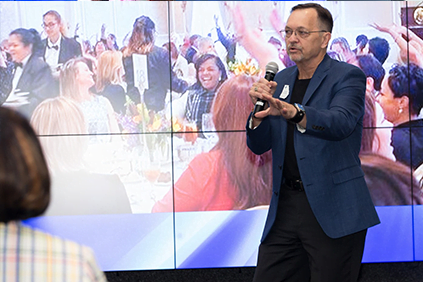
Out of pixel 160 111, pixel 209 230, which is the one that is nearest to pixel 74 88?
pixel 160 111

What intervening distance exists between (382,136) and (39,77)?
6.95ft

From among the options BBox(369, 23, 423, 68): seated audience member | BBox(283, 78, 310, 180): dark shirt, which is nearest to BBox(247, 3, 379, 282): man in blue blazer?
BBox(283, 78, 310, 180): dark shirt

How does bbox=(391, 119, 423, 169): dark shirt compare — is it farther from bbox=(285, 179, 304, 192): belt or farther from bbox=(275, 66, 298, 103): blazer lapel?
bbox=(285, 179, 304, 192): belt

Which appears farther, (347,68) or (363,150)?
(363,150)

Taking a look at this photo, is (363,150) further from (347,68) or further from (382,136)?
(347,68)

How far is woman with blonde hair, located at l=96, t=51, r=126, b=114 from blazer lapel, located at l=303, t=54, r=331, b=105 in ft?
4.68

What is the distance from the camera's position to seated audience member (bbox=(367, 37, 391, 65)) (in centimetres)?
355

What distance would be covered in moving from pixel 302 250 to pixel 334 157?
423 millimetres

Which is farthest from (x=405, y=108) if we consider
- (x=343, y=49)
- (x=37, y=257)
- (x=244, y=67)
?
(x=37, y=257)

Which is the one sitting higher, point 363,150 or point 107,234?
point 363,150

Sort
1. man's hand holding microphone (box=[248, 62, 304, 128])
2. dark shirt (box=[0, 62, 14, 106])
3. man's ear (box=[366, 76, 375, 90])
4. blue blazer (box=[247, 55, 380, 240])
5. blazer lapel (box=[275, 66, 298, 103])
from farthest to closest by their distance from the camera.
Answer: man's ear (box=[366, 76, 375, 90]), dark shirt (box=[0, 62, 14, 106]), blazer lapel (box=[275, 66, 298, 103]), blue blazer (box=[247, 55, 380, 240]), man's hand holding microphone (box=[248, 62, 304, 128])

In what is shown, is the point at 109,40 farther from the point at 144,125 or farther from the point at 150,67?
the point at 144,125

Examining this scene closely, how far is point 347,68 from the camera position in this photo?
7.86 ft

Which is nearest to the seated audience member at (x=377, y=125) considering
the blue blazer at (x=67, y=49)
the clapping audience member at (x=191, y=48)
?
the clapping audience member at (x=191, y=48)
